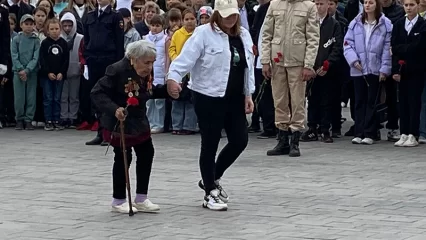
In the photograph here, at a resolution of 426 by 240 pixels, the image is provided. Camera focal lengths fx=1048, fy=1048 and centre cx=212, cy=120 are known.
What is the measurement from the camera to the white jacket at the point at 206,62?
8.78 metres

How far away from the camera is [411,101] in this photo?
1310 cm

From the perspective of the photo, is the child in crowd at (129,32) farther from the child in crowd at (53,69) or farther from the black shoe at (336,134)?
the black shoe at (336,134)

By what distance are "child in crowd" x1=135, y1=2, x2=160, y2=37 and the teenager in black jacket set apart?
2.68 meters

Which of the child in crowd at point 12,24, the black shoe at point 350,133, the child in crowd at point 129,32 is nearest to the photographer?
the black shoe at point 350,133

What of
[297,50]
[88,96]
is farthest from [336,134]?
[88,96]

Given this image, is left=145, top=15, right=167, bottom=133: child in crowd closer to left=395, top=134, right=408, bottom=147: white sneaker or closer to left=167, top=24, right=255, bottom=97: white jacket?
left=395, top=134, right=408, bottom=147: white sneaker

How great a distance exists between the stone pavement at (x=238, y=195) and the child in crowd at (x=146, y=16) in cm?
238

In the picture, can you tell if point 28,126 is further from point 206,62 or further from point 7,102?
point 206,62

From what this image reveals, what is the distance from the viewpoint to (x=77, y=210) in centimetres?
878

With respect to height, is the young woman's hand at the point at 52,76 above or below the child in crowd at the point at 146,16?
below

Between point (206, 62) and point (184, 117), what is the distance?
5.86m

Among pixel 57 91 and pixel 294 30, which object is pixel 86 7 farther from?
pixel 294 30

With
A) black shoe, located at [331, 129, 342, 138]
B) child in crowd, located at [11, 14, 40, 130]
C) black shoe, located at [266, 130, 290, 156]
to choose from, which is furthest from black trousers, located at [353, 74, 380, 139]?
child in crowd, located at [11, 14, 40, 130]

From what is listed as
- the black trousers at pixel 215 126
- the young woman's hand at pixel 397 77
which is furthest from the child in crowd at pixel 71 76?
the black trousers at pixel 215 126
